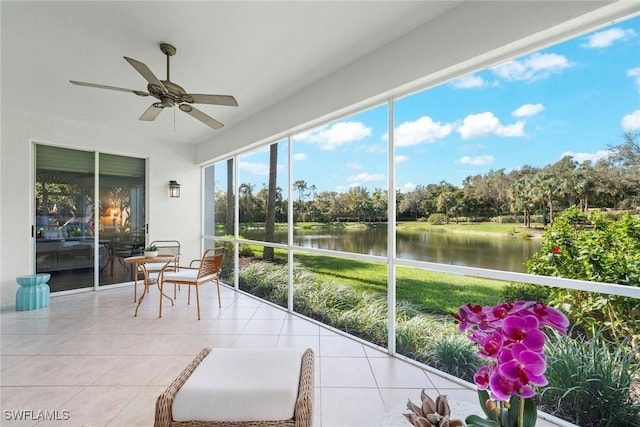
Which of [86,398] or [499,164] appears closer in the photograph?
[86,398]

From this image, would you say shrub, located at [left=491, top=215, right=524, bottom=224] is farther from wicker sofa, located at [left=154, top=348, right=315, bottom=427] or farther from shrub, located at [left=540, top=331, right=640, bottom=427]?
wicker sofa, located at [left=154, top=348, right=315, bottom=427]

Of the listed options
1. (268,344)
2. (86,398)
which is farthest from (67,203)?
(268,344)

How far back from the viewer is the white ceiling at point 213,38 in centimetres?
206

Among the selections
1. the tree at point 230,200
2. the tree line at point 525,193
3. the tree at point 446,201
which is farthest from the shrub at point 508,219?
the tree at point 230,200

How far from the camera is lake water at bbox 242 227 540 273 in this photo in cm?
213

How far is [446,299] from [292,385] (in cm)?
235

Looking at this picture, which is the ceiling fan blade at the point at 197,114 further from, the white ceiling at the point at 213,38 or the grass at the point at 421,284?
the grass at the point at 421,284

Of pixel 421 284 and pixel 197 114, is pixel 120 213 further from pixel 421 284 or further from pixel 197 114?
pixel 421 284

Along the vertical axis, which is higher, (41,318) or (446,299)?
(446,299)

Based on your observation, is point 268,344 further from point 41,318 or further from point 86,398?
point 41,318

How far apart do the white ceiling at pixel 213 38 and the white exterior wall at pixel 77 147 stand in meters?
0.81

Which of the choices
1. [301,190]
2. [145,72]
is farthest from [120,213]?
[145,72]

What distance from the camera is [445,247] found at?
99.6 inches

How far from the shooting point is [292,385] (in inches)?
55.1
